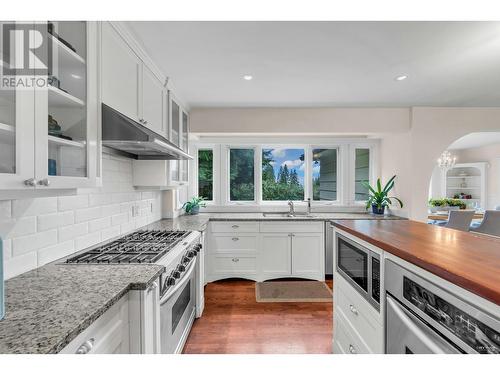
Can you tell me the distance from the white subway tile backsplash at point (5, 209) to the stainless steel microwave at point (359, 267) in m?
1.77

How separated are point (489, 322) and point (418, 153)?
3.27 metres

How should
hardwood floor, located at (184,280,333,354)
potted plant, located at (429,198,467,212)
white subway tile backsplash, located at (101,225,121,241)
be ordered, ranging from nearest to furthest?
white subway tile backsplash, located at (101,225,121,241)
hardwood floor, located at (184,280,333,354)
potted plant, located at (429,198,467,212)

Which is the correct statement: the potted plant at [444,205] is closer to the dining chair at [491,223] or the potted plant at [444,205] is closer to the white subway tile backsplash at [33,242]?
the dining chair at [491,223]

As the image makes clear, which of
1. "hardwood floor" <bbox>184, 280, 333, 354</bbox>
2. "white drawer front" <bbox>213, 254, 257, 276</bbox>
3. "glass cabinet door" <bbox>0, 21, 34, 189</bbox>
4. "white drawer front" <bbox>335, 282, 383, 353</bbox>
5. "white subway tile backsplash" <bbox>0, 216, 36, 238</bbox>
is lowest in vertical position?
"hardwood floor" <bbox>184, 280, 333, 354</bbox>

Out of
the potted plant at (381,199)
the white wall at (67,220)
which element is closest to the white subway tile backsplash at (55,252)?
the white wall at (67,220)

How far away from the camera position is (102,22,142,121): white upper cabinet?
57.4 inches

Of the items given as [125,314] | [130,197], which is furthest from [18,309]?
[130,197]

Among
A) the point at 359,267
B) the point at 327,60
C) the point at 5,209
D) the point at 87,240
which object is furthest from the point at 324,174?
the point at 5,209

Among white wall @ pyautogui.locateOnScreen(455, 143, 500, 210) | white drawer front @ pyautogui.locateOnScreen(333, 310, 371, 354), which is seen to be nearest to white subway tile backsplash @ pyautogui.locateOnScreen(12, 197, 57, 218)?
white drawer front @ pyautogui.locateOnScreen(333, 310, 371, 354)

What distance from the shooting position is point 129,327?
117 centimetres

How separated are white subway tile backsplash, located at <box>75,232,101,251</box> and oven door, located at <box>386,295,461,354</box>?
1.82 m

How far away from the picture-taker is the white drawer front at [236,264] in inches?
136

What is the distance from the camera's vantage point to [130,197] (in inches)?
96.2

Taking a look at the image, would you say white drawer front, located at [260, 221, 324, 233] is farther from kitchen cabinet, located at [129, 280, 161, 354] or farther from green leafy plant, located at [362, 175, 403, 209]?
kitchen cabinet, located at [129, 280, 161, 354]
